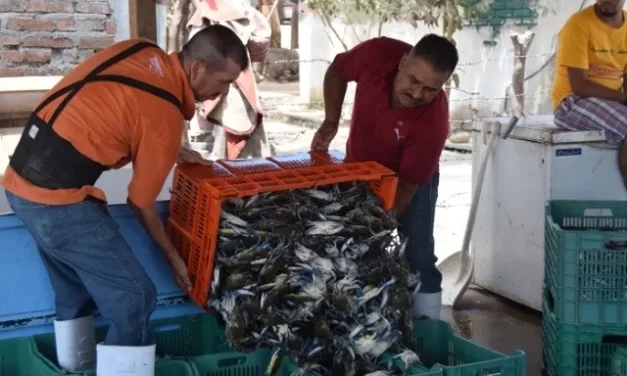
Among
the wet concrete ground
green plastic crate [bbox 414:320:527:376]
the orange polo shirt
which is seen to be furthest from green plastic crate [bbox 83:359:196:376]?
the wet concrete ground

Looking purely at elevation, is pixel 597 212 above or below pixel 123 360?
above

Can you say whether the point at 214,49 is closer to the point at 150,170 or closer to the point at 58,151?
the point at 150,170

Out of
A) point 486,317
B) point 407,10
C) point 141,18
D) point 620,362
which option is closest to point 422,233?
point 620,362

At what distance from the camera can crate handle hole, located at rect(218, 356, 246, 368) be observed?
321cm

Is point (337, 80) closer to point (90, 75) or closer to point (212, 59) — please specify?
point (212, 59)

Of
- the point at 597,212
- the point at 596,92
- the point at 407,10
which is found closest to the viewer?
the point at 597,212

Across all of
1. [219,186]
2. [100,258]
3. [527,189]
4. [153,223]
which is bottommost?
[527,189]

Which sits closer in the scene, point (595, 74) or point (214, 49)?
point (214, 49)

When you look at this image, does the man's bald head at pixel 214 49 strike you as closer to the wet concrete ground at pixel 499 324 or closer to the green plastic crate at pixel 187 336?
the green plastic crate at pixel 187 336

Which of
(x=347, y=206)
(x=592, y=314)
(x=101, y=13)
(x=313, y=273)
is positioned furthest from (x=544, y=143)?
(x=101, y=13)

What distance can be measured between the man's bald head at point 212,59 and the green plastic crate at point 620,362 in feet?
6.42

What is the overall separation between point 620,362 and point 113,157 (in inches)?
86.8

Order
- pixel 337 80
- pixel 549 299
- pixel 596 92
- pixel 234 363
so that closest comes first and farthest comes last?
pixel 234 363 → pixel 549 299 → pixel 337 80 → pixel 596 92

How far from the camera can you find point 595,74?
5094 mm
